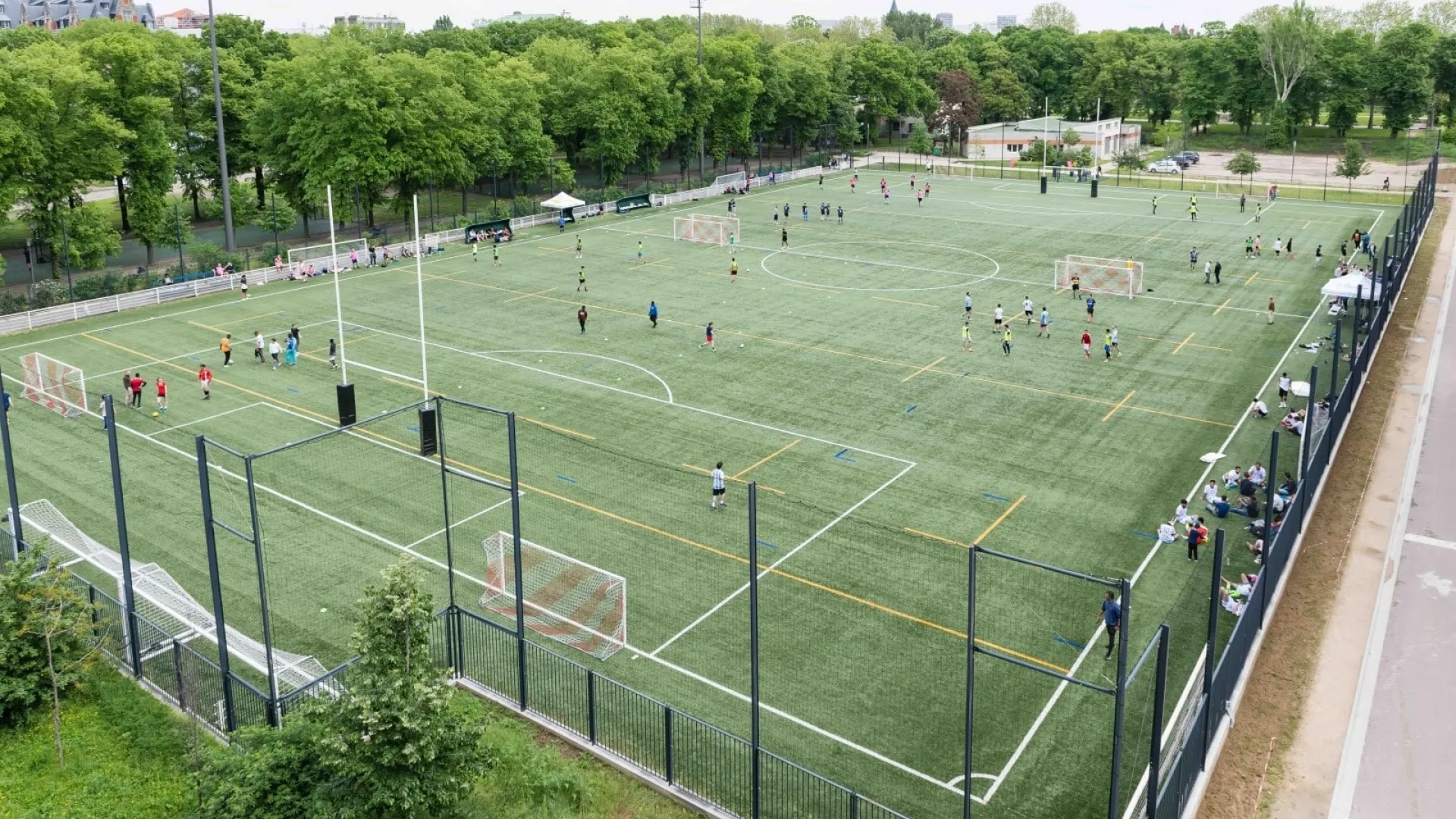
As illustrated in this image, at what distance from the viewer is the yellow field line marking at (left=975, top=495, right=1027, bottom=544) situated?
27.0 metres

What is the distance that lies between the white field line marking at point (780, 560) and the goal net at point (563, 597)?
3.60 feet

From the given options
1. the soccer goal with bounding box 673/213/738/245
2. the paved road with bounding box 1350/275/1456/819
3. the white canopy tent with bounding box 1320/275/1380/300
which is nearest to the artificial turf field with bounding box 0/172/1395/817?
the white canopy tent with bounding box 1320/275/1380/300

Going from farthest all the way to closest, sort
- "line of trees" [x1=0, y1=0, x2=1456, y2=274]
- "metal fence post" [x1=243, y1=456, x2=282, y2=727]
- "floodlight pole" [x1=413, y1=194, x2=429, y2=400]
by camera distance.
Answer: "line of trees" [x1=0, y1=0, x2=1456, y2=274] < "floodlight pole" [x1=413, y1=194, x2=429, y2=400] < "metal fence post" [x1=243, y1=456, x2=282, y2=727]

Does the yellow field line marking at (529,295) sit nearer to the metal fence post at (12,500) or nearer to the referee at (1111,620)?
the metal fence post at (12,500)

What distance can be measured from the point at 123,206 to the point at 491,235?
69.0 ft

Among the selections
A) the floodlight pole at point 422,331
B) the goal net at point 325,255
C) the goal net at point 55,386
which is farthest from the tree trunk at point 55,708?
the goal net at point 325,255

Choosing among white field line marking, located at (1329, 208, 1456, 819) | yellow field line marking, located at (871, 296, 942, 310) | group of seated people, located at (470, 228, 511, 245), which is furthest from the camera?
group of seated people, located at (470, 228, 511, 245)

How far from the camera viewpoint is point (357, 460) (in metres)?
32.7

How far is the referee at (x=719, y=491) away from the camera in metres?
28.1

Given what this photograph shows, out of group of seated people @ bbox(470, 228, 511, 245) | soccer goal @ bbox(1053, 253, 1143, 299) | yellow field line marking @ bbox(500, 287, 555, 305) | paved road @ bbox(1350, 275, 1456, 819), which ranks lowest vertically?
paved road @ bbox(1350, 275, 1456, 819)

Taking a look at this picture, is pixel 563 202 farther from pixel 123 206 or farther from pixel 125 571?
pixel 125 571

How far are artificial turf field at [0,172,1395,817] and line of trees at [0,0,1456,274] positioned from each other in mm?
9008

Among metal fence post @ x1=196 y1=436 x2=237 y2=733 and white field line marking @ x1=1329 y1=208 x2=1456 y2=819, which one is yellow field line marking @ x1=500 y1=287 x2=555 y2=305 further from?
white field line marking @ x1=1329 y1=208 x2=1456 y2=819

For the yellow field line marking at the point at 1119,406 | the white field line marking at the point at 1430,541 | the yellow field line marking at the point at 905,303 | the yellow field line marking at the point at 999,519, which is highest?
the yellow field line marking at the point at 905,303
